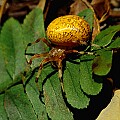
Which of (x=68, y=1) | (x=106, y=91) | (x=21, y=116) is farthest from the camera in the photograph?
(x=68, y=1)

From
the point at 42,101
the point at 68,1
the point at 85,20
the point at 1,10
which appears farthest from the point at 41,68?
the point at 1,10

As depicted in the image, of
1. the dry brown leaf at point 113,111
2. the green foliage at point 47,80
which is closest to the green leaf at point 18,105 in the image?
the green foliage at point 47,80

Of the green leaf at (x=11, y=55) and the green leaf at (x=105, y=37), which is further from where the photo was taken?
the green leaf at (x=11, y=55)

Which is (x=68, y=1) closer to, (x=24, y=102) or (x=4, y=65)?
(x=4, y=65)

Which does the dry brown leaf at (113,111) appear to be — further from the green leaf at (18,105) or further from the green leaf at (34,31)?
the green leaf at (34,31)

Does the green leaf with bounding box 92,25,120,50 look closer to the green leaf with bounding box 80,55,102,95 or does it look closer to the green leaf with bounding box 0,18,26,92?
the green leaf with bounding box 80,55,102,95

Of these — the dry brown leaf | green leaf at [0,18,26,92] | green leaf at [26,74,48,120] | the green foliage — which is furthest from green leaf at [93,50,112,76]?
green leaf at [0,18,26,92]
